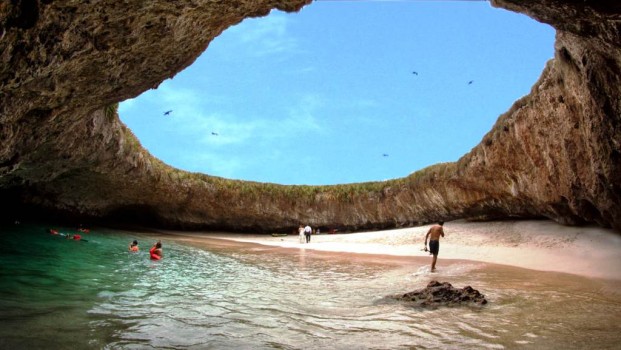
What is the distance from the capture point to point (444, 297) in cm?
→ 805

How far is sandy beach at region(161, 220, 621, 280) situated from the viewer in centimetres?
1338

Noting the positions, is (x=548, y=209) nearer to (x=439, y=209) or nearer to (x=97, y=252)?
(x=439, y=209)

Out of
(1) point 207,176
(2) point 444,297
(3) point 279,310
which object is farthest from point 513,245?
(1) point 207,176

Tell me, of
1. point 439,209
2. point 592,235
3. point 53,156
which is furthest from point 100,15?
point 439,209

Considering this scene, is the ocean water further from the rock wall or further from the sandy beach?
the rock wall

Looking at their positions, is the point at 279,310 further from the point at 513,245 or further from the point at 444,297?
the point at 513,245

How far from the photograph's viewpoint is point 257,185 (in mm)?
30766

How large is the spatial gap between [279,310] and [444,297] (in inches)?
128

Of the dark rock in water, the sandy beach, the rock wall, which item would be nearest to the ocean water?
the dark rock in water

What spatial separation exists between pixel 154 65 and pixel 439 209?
19.7 metres

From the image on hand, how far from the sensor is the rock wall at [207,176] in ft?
21.4

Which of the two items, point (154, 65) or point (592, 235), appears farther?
point (592, 235)

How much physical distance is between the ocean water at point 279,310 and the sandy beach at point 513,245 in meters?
1.89

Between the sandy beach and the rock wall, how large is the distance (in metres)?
0.70
